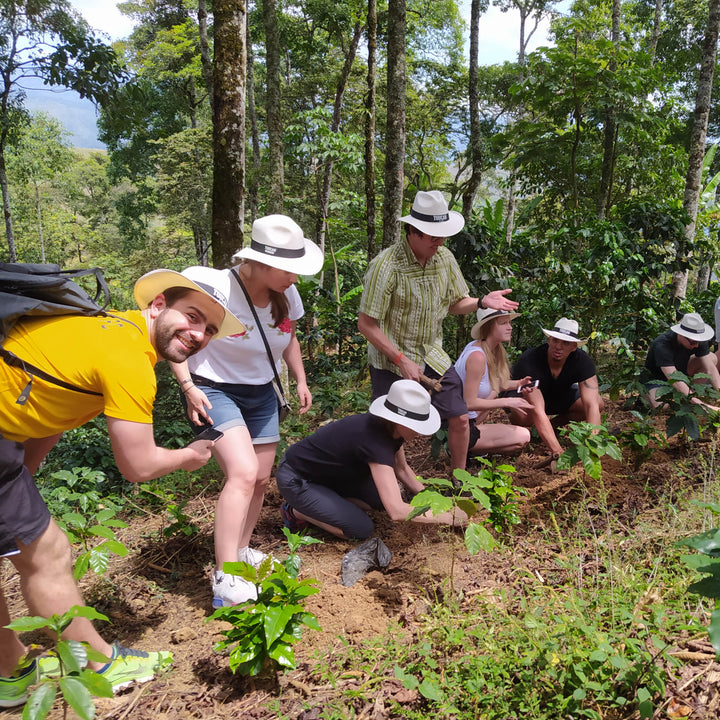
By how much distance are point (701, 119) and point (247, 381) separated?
7524 mm

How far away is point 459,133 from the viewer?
67.9 feet

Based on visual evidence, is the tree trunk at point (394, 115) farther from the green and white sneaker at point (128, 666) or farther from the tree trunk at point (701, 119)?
the green and white sneaker at point (128, 666)

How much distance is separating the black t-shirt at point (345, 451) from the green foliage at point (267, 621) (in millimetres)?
1011

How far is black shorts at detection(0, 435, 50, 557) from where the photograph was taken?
6.26ft

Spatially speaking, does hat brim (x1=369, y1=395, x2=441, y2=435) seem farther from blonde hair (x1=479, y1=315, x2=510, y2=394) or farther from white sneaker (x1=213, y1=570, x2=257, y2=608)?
blonde hair (x1=479, y1=315, x2=510, y2=394)

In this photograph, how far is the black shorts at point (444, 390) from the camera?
12.3 feet

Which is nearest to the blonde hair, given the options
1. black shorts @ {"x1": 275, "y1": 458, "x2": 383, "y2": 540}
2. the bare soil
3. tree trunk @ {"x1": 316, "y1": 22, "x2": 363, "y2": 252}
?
the bare soil

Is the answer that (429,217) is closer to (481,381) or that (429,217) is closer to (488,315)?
(488,315)

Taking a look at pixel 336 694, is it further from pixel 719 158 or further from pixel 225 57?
pixel 719 158

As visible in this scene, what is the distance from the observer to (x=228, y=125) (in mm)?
4773

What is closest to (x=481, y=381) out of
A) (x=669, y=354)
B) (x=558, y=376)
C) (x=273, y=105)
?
(x=558, y=376)

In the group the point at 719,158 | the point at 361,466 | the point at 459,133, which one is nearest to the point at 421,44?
Result: the point at 459,133

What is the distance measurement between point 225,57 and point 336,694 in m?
4.82

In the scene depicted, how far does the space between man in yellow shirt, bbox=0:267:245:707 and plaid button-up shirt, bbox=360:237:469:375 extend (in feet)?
5.21
